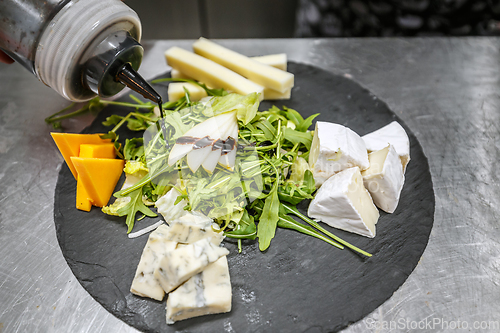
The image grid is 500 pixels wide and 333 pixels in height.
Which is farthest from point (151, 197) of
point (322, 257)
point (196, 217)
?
point (322, 257)

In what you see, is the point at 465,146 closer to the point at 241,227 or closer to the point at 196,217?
the point at 241,227

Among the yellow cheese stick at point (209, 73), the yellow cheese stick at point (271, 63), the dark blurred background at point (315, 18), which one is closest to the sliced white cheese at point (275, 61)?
the yellow cheese stick at point (271, 63)

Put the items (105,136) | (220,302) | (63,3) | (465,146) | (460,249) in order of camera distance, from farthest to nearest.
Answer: (465,146), (105,136), (460,249), (63,3), (220,302)

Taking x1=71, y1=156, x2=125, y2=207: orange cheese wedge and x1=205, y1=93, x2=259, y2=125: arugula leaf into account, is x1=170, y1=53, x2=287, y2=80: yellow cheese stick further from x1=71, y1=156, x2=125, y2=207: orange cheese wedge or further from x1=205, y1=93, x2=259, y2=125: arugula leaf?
x1=71, y1=156, x2=125, y2=207: orange cheese wedge

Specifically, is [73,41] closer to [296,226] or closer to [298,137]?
[298,137]

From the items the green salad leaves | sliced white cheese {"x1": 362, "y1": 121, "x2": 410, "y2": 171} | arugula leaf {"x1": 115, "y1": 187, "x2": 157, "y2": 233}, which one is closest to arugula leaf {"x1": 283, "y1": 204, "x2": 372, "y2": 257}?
the green salad leaves

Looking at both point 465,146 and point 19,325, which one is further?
point 465,146

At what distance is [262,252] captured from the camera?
1.36 metres

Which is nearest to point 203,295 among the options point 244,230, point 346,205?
point 244,230

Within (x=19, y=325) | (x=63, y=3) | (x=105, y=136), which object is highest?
(x=63, y=3)

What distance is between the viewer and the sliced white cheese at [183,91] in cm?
184

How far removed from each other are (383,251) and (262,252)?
48 cm

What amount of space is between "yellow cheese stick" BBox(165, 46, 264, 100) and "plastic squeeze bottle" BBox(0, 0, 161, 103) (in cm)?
48

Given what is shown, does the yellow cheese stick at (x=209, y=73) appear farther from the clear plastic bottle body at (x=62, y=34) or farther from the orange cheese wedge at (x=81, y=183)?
the orange cheese wedge at (x=81, y=183)
